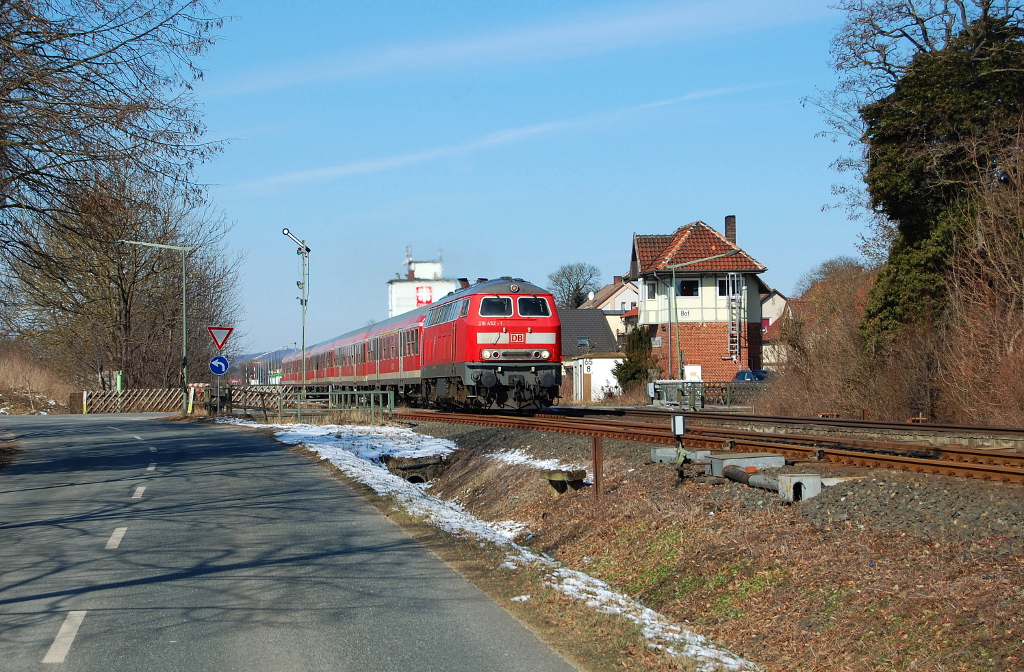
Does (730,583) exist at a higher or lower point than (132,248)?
lower

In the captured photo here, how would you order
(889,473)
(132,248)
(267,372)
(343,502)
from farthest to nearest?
(267,372) → (132,248) → (343,502) → (889,473)

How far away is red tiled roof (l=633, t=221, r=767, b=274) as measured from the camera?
56438 millimetres

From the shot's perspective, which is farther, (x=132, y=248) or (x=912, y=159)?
(x=132, y=248)

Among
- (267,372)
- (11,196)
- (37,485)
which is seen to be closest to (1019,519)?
(37,485)

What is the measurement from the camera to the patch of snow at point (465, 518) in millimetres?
6750

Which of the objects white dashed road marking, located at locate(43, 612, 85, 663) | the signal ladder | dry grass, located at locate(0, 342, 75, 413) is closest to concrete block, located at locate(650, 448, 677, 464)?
white dashed road marking, located at locate(43, 612, 85, 663)

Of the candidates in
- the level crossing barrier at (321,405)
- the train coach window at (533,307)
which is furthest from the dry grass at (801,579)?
the level crossing barrier at (321,405)

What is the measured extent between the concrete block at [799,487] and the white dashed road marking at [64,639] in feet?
21.0

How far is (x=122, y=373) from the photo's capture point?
48500 mm

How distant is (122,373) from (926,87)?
3946 centimetres

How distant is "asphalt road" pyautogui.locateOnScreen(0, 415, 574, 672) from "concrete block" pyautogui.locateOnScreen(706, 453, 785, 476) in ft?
12.5

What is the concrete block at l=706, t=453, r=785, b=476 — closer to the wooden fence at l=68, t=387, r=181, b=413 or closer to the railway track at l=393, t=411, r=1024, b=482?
the railway track at l=393, t=411, r=1024, b=482

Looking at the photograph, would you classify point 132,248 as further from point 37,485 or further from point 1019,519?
point 1019,519

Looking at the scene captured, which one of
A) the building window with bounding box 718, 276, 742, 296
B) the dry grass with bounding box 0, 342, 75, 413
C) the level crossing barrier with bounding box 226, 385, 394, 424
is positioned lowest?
the level crossing barrier with bounding box 226, 385, 394, 424
